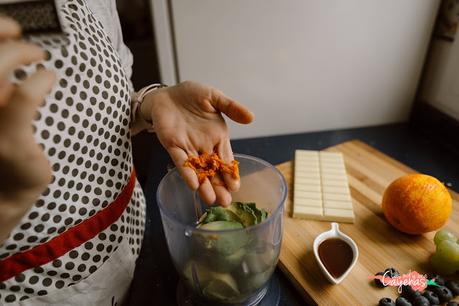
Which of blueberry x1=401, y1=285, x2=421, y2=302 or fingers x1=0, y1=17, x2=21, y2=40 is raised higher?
fingers x1=0, y1=17, x2=21, y2=40

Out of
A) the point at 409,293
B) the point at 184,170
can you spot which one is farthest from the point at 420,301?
the point at 184,170

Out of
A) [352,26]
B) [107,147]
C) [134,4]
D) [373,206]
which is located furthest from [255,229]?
[134,4]

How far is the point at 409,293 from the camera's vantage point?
506 mm

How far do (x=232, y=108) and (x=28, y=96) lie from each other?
297 mm

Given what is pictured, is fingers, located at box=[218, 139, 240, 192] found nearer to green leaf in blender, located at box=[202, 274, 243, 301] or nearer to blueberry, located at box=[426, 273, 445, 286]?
green leaf in blender, located at box=[202, 274, 243, 301]

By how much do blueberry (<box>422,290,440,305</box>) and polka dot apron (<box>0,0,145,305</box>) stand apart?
0.45 m

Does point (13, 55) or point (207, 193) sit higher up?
point (13, 55)

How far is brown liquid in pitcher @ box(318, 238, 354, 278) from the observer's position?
550 mm

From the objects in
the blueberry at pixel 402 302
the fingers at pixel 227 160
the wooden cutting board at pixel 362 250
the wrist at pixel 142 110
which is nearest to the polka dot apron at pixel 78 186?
the wrist at pixel 142 110

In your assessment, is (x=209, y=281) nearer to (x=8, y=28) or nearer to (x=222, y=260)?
(x=222, y=260)

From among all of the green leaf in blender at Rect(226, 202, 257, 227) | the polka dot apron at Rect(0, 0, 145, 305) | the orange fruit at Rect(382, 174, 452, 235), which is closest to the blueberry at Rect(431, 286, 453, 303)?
the orange fruit at Rect(382, 174, 452, 235)

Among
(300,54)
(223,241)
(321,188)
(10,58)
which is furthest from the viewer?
(300,54)

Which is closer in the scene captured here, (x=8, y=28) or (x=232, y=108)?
(x=8, y=28)

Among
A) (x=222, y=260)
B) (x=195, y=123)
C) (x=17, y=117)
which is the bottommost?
(x=222, y=260)
